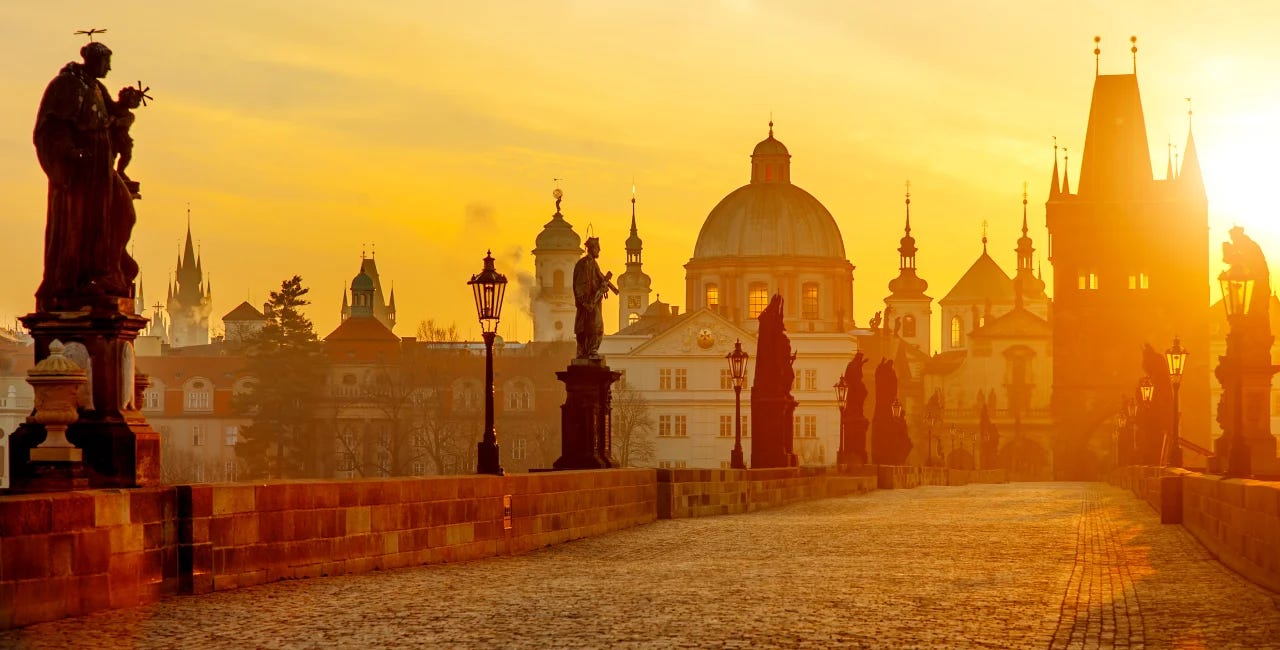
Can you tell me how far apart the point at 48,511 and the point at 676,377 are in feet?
452

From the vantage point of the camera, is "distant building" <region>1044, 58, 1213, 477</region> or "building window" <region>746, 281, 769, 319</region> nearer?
"distant building" <region>1044, 58, 1213, 477</region>

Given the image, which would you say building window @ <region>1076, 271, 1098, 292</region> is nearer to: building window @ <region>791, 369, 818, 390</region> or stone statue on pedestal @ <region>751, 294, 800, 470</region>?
building window @ <region>791, 369, 818, 390</region>

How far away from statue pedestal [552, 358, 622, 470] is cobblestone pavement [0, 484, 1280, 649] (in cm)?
788

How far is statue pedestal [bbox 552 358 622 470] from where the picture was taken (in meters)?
33.2

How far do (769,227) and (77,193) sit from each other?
146359 mm

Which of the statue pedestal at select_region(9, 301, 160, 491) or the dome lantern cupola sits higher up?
the dome lantern cupola

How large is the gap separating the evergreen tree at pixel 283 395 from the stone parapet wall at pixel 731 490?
286ft

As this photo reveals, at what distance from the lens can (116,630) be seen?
13.8 meters

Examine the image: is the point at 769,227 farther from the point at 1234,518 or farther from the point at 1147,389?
the point at 1234,518

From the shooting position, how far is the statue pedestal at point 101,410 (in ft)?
52.8

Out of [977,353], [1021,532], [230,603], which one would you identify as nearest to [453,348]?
[977,353]

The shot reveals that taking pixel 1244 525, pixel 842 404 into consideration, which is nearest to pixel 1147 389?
pixel 842 404

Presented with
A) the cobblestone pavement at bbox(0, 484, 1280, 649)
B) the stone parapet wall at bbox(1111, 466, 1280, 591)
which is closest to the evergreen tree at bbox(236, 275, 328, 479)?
the stone parapet wall at bbox(1111, 466, 1280, 591)

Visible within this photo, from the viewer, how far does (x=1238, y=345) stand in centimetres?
3347
